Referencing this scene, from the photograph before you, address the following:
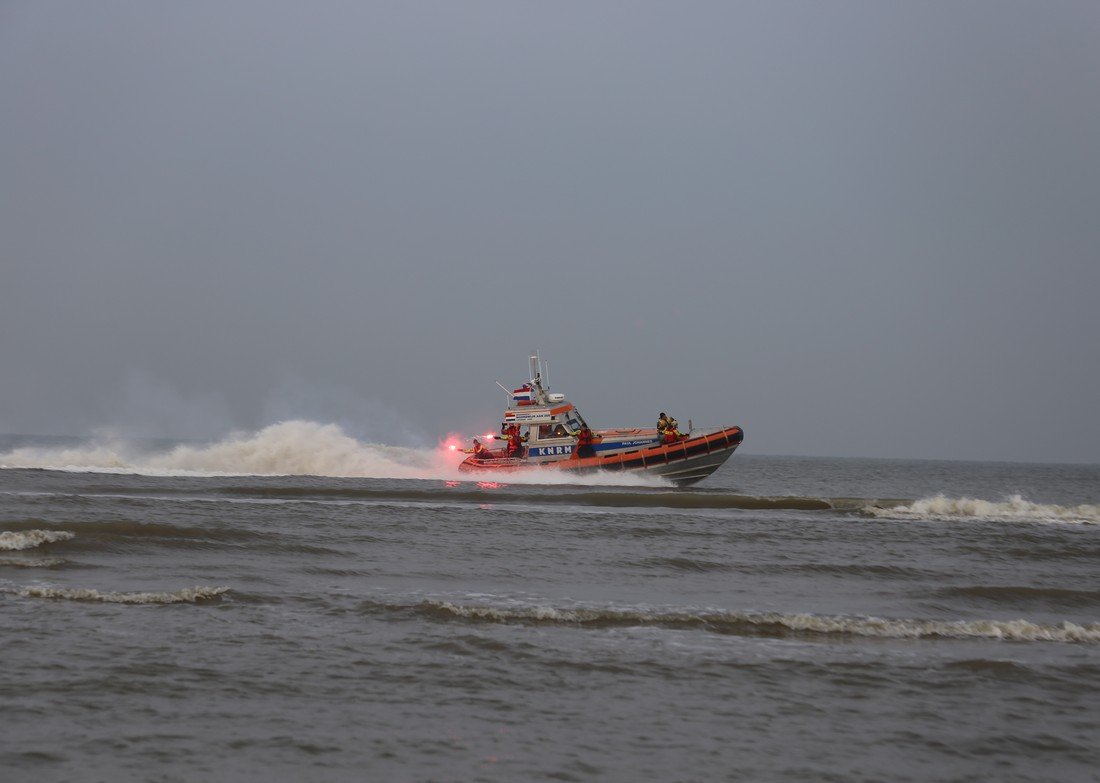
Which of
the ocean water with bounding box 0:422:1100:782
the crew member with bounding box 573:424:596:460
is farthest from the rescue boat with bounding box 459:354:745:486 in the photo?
the ocean water with bounding box 0:422:1100:782

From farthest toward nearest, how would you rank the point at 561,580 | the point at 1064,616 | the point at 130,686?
1. the point at 561,580
2. the point at 1064,616
3. the point at 130,686

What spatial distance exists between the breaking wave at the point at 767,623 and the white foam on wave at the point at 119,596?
2.38m

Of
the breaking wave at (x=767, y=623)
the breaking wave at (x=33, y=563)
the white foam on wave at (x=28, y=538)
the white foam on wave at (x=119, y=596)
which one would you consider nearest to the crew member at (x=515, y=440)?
the white foam on wave at (x=28, y=538)

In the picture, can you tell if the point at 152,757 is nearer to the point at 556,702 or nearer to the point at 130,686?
the point at 130,686

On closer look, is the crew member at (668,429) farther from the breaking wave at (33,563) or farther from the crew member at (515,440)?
the breaking wave at (33,563)

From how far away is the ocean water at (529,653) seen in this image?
18.3 feet

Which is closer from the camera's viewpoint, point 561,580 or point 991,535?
point 561,580

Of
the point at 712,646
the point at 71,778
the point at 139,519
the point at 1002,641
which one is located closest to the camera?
the point at 71,778

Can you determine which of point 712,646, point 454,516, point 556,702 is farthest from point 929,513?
point 556,702

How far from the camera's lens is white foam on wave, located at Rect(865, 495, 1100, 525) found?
23.5 meters

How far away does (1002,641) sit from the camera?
9.45 metres

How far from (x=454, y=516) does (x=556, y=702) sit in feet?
44.2

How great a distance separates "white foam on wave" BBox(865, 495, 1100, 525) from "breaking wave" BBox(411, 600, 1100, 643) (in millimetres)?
13845

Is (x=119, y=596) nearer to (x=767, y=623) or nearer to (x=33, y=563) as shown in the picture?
(x=33, y=563)
